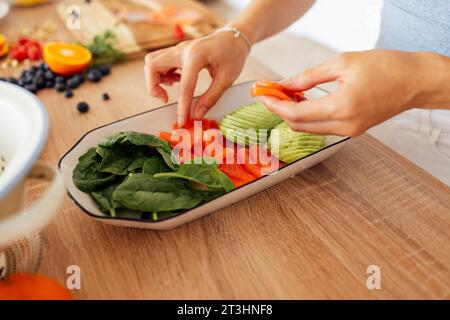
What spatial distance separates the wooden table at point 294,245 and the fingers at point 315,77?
8.9 inches

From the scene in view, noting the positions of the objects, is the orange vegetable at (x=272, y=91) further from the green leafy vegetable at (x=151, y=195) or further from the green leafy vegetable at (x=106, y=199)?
the green leafy vegetable at (x=106, y=199)

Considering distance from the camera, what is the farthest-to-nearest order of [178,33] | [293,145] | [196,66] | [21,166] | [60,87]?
[178,33]
[60,87]
[196,66]
[293,145]
[21,166]

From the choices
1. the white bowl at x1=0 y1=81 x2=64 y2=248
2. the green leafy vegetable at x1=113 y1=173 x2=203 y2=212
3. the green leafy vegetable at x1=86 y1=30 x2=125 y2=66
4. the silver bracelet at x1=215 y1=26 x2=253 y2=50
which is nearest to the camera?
the white bowl at x1=0 y1=81 x2=64 y2=248

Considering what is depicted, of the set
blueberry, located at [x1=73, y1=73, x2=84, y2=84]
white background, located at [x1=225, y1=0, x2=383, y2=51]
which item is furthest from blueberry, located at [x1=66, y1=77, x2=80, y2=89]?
white background, located at [x1=225, y1=0, x2=383, y2=51]

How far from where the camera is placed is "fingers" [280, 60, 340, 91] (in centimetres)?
71

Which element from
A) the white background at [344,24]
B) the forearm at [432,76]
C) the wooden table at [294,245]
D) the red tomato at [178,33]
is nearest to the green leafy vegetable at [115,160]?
the wooden table at [294,245]

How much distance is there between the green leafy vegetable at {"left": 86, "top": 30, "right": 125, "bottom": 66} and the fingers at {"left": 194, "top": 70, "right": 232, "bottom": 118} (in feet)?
1.78

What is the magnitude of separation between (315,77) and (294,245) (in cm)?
30

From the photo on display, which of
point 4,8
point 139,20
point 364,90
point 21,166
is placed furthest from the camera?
point 4,8

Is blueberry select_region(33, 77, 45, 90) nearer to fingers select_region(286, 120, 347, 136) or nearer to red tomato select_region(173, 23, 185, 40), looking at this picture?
red tomato select_region(173, 23, 185, 40)

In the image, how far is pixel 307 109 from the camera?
708 mm

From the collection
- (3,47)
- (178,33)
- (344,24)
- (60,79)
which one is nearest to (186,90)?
(60,79)

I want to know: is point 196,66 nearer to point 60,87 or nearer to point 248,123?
point 248,123
